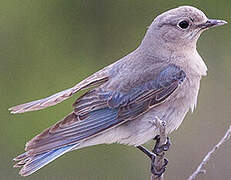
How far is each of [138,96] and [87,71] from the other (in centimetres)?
271

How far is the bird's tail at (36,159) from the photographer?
5945mm

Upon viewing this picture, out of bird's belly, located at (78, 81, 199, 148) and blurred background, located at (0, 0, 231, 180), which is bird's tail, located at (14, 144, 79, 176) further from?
blurred background, located at (0, 0, 231, 180)

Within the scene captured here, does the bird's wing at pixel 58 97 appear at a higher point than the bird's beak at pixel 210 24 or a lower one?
lower

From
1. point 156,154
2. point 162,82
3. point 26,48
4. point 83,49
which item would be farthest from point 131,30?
point 156,154

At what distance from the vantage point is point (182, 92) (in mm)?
6312

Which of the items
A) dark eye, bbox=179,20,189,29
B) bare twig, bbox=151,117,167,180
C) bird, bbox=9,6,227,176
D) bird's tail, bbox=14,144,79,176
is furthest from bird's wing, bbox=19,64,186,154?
bare twig, bbox=151,117,167,180

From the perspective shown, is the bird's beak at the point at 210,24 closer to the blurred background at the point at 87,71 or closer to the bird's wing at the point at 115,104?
the bird's wing at the point at 115,104

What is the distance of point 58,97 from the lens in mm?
6320

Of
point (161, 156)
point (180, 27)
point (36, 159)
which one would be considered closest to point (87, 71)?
point (180, 27)

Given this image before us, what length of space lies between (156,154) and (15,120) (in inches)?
127

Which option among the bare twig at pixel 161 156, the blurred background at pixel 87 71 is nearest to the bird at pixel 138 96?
the bare twig at pixel 161 156

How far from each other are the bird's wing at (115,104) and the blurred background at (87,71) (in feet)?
7.55

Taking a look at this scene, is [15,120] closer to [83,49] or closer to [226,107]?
[83,49]

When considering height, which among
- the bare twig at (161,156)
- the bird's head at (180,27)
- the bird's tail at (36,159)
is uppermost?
the bird's head at (180,27)
